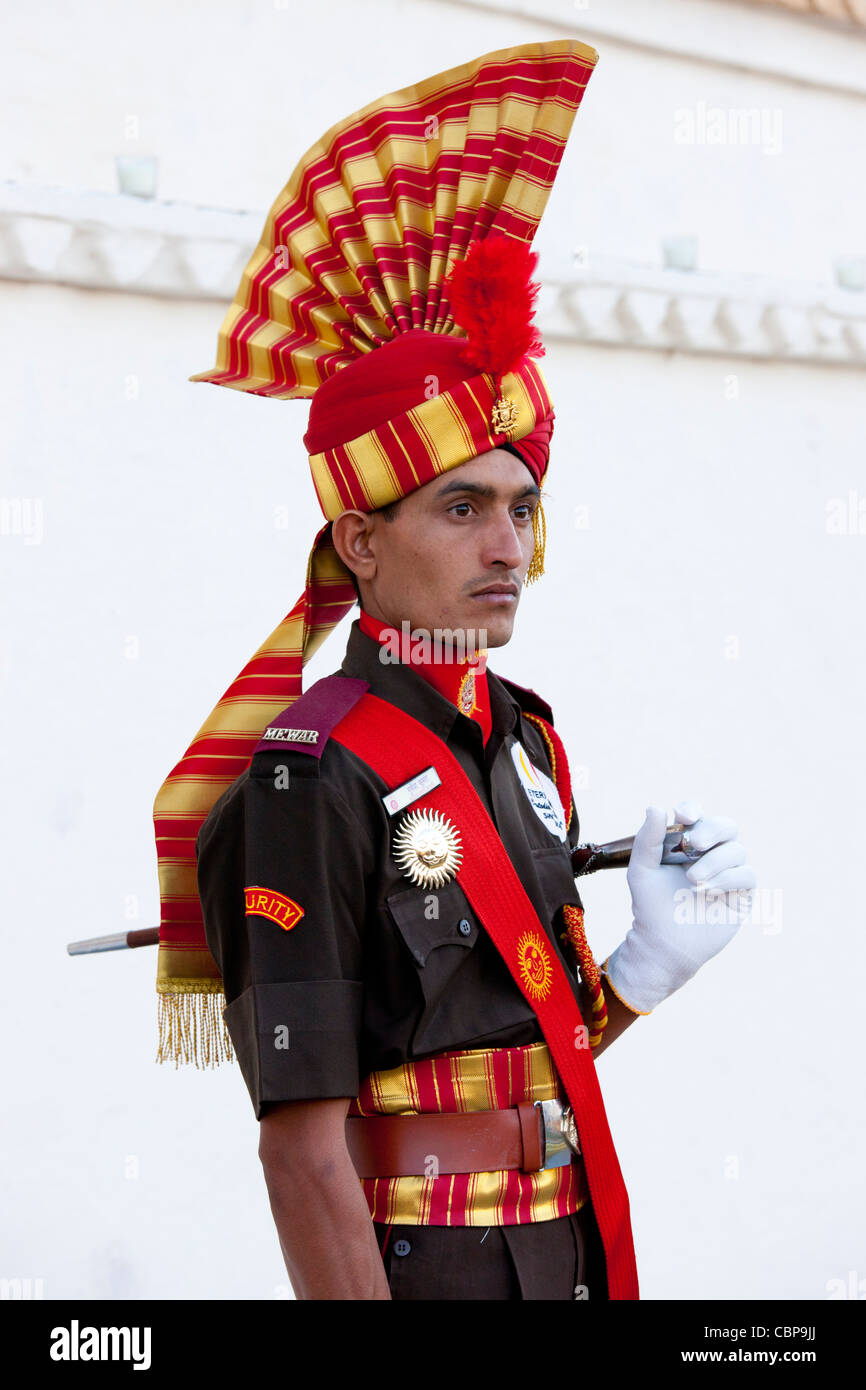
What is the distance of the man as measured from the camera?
1757mm

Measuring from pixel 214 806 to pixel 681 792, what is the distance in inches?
83.0

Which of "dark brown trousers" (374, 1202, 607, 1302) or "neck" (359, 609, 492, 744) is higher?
"neck" (359, 609, 492, 744)

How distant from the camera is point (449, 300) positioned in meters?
1.97

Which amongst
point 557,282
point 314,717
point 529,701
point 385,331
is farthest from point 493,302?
point 557,282

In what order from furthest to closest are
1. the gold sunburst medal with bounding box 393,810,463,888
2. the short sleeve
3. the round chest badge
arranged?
1. the round chest badge
2. the gold sunburst medal with bounding box 393,810,463,888
3. the short sleeve

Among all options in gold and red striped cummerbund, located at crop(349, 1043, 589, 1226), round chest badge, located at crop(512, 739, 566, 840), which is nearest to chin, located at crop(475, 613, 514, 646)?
round chest badge, located at crop(512, 739, 566, 840)

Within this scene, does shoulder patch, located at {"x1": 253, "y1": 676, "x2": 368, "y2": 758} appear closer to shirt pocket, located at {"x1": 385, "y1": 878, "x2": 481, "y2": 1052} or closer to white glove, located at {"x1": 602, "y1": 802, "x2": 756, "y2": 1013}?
shirt pocket, located at {"x1": 385, "y1": 878, "x2": 481, "y2": 1052}

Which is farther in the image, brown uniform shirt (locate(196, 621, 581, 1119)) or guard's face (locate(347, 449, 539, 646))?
guard's face (locate(347, 449, 539, 646))

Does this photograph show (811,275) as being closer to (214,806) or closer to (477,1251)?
(214,806)

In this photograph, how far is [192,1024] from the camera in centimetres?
206

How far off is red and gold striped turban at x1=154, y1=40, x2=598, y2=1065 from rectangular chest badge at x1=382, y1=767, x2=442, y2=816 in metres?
0.25
